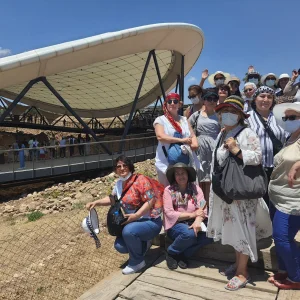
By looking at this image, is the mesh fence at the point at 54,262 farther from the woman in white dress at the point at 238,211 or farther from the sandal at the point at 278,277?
the sandal at the point at 278,277

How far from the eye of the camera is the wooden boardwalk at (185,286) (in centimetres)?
285

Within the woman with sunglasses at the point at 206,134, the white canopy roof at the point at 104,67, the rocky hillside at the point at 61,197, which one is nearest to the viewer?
the woman with sunglasses at the point at 206,134

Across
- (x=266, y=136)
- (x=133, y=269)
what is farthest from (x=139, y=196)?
(x=266, y=136)

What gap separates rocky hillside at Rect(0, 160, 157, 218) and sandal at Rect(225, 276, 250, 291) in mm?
7380

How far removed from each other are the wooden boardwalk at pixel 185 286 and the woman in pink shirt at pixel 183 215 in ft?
0.54

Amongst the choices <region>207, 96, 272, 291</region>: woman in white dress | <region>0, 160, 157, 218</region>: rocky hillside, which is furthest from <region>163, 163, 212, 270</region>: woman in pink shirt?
<region>0, 160, 157, 218</region>: rocky hillside

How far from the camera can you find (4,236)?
761 centimetres

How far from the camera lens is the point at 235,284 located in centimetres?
291

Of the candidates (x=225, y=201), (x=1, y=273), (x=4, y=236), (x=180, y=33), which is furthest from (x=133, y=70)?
(x=225, y=201)

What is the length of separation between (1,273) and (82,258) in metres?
1.63

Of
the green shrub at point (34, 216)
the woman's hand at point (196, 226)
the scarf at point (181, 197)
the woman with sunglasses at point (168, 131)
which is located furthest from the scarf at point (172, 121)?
the green shrub at point (34, 216)

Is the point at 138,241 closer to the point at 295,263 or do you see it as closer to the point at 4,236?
the point at 295,263

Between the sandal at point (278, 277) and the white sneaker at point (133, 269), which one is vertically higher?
the sandal at point (278, 277)

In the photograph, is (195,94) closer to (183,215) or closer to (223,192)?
(183,215)
